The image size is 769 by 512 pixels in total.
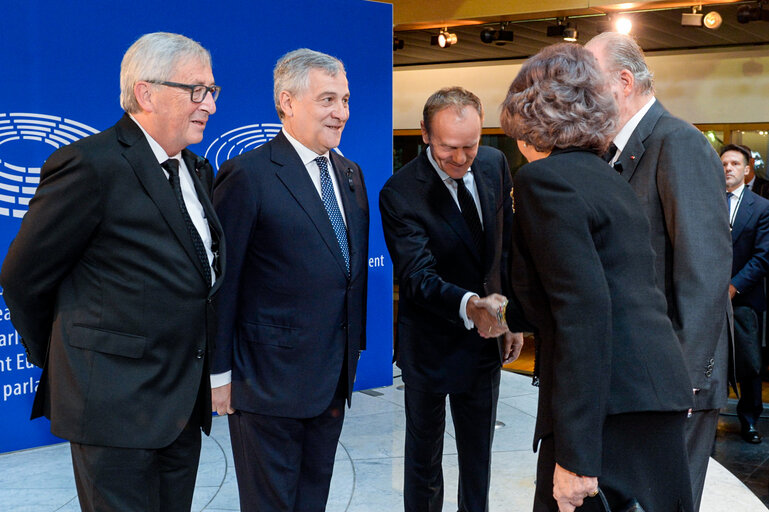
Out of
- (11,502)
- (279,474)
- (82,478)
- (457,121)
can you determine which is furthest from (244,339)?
(11,502)

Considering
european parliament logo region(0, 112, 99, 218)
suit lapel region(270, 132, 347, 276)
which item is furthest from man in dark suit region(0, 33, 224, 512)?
european parliament logo region(0, 112, 99, 218)

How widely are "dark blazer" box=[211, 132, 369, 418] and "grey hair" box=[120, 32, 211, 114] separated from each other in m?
0.42

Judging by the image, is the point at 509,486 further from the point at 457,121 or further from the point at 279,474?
the point at 457,121

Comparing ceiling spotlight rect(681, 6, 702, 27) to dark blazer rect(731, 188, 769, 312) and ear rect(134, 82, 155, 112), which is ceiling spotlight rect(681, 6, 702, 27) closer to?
dark blazer rect(731, 188, 769, 312)

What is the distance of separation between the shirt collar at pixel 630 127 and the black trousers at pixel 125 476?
1.52 metres

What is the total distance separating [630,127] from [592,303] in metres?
0.84

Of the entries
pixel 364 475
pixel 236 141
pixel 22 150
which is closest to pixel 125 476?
pixel 364 475

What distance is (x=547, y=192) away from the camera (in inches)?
68.1

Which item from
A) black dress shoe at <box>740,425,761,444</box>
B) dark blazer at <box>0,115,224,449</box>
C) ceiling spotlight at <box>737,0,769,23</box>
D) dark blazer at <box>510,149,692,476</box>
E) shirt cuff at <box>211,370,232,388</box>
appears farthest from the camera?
ceiling spotlight at <box>737,0,769,23</box>

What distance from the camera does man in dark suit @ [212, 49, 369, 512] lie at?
8.09ft

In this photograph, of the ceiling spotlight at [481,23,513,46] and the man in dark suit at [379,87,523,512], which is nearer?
the man in dark suit at [379,87,523,512]

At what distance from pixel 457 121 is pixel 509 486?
6.45 feet

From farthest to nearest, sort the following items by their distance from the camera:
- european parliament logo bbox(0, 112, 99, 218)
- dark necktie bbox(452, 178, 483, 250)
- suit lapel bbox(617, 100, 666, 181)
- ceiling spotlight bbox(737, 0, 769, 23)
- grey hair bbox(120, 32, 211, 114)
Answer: ceiling spotlight bbox(737, 0, 769, 23) < european parliament logo bbox(0, 112, 99, 218) < dark necktie bbox(452, 178, 483, 250) < suit lapel bbox(617, 100, 666, 181) < grey hair bbox(120, 32, 211, 114)

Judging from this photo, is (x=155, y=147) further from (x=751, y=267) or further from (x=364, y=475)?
(x=751, y=267)
